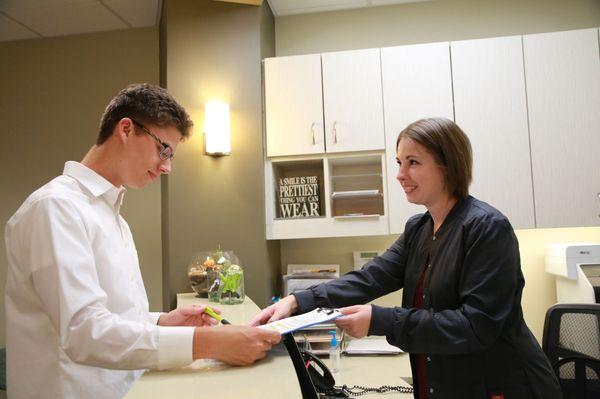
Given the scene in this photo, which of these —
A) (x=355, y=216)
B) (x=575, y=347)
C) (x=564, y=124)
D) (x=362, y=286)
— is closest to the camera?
(x=362, y=286)

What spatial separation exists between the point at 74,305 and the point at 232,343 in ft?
1.21

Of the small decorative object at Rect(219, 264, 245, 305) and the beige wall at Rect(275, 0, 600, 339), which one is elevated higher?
the beige wall at Rect(275, 0, 600, 339)

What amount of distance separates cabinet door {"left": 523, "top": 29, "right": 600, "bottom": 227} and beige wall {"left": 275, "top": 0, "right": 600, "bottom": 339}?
413mm

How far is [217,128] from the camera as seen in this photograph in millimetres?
2627

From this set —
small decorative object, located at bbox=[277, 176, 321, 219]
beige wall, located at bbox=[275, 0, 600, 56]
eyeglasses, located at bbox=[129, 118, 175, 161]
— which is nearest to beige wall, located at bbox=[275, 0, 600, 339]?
beige wall, located at bbox=[275, 0, 600, 56]

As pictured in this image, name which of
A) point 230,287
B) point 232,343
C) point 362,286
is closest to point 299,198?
point 230,287

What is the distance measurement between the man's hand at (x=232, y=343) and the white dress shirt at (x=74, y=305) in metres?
0.03

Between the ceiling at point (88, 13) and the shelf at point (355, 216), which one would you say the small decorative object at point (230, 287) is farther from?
the ceiling at point (88, 13)

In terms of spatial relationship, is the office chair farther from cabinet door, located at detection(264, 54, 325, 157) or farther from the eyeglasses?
the eyeglasses

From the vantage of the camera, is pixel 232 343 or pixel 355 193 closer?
pixel 232 343

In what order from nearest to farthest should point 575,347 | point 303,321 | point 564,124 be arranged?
1. point 303,321
2. point 575,347
3. point 564,124

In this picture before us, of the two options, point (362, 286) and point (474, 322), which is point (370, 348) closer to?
point (362, 286)

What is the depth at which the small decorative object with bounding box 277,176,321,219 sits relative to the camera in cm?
271

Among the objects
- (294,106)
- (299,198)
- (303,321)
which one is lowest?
(303,321)
